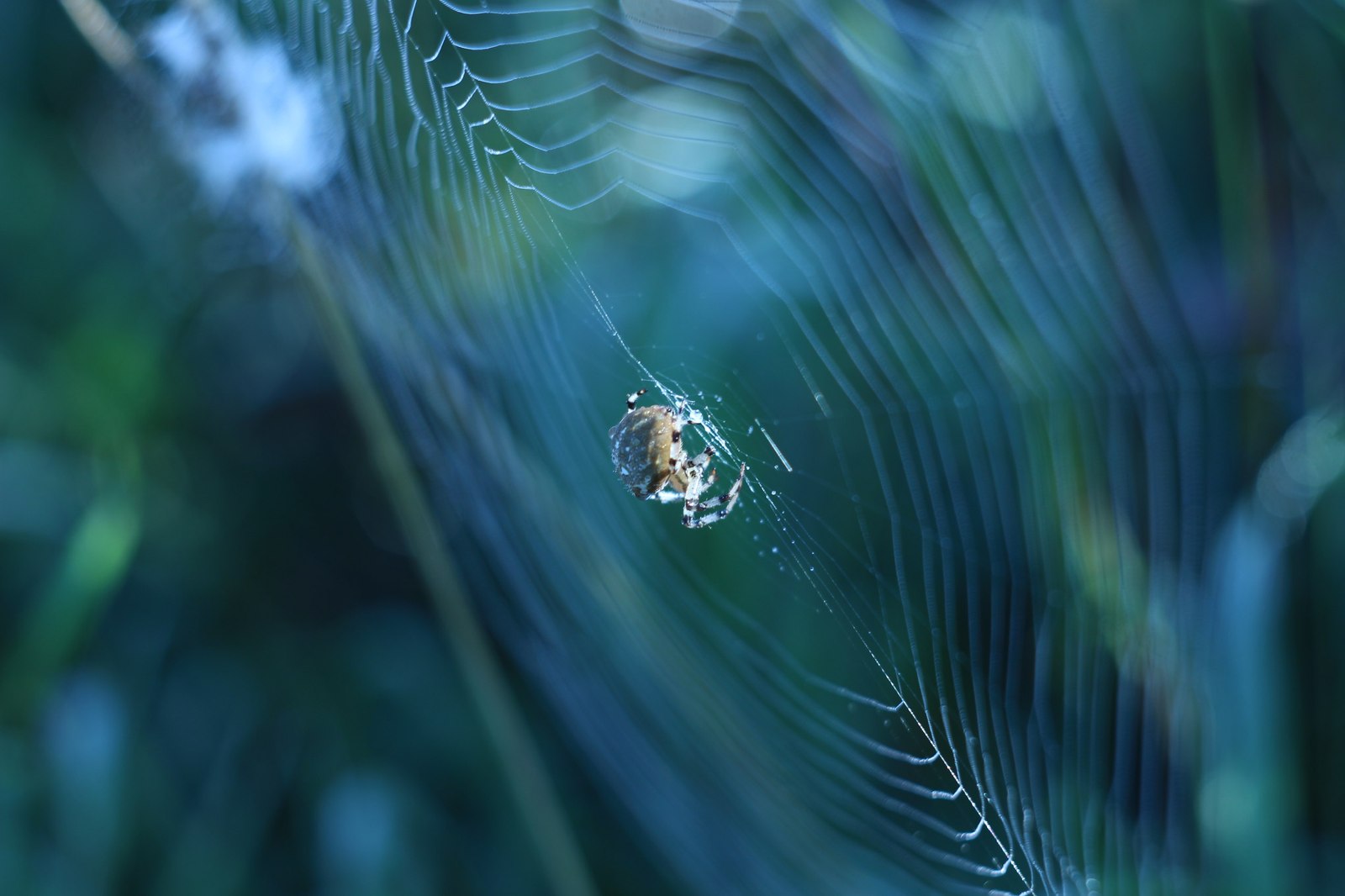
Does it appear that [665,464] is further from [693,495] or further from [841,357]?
[841,357]

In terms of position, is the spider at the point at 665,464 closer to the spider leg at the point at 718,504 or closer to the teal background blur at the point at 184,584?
the spider leg at the point at 718,504

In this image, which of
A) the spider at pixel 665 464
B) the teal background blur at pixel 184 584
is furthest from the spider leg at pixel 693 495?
the teal background blur at pixel 184 584

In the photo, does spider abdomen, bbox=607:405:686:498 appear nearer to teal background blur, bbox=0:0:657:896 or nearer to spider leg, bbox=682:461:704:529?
spider leg, bbox=682:461:704:529

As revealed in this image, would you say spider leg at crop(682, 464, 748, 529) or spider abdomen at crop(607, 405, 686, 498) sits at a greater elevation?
spider abdomen at crop(607, 405, 686, 498)

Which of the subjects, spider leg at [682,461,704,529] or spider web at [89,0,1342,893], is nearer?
spider web at [89,0,1342,893]

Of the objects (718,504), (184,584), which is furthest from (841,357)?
(184,584)

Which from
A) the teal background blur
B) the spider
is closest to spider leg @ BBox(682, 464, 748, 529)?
the spider
